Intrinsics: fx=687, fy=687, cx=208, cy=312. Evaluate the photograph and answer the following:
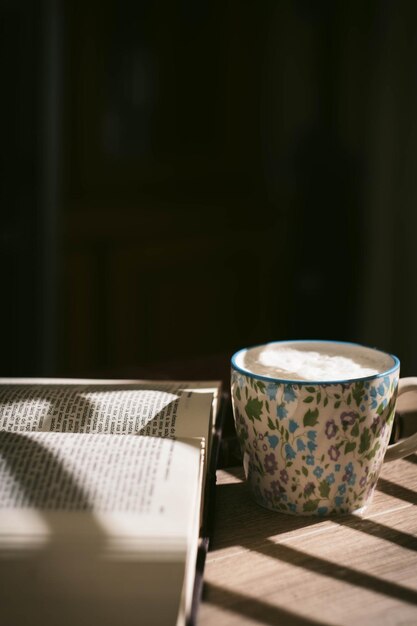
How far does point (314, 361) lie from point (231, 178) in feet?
5.56

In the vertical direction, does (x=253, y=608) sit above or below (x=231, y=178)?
below

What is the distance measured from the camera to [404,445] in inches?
A: 20.6

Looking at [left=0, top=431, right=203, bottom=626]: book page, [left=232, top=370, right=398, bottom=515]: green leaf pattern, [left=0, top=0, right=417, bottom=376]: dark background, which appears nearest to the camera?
[left=0, top=431, right=203, bottom=626]: book page

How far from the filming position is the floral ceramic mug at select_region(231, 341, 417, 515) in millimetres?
461

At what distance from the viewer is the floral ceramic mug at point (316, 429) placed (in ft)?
1.51

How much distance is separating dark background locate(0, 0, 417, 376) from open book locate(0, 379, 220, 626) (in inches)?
53.4

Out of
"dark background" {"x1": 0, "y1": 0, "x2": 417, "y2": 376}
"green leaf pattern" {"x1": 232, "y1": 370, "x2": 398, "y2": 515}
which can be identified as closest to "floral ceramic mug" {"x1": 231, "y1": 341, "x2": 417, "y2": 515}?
"green leaf pattern" {"x1": 232, "y1": 370, "x2": 398, "y2": 515}

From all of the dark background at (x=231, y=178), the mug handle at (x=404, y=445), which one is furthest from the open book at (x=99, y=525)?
the dark background at (x=231, y=178)

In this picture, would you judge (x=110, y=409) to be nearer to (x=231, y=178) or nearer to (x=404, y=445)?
(x=404, y=445)

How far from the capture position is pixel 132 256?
6.53ft

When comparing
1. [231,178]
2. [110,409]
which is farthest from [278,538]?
[231,178]

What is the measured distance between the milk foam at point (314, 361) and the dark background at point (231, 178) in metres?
1.27

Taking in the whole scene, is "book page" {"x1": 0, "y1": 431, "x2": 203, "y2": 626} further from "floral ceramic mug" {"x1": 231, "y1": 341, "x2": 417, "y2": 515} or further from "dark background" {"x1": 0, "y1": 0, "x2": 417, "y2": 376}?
"dark background" {"x1": 0, "y1": 0, "x2": 417, "y2": 376}

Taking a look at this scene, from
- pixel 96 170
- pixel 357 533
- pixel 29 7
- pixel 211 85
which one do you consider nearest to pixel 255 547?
pixel 357 533
